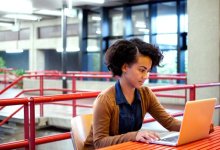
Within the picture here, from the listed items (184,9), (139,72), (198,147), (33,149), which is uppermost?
(184,9)

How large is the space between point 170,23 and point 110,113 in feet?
33.7

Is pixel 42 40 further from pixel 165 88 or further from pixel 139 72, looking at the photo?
pixel 139 72

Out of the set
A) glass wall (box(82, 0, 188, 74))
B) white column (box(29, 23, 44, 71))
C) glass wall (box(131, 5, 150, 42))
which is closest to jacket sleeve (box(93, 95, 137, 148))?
glass wall (box(82, 0, 188, 74))

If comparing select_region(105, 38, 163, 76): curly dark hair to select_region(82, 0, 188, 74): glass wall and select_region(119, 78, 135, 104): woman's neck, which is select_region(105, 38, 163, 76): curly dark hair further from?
select_region(82, 0, 188, 74): glass wall

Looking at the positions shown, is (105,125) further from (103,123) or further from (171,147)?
(171,147)

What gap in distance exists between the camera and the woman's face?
1.86m

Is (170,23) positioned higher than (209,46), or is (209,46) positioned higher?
(170,23)

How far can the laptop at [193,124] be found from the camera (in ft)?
5.29

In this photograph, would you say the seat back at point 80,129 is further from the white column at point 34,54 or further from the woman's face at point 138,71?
the white column at point 34,54

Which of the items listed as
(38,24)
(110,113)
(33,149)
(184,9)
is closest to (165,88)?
(33,149)

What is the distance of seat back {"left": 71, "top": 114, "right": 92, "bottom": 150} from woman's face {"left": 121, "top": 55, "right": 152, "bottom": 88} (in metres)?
0.36

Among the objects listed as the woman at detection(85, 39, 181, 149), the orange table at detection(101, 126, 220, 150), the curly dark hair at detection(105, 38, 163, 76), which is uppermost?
the curly dark hair at detection(105, 38, 163, 76)

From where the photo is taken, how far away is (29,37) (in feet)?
59.7

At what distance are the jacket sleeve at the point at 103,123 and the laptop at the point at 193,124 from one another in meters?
0.25
